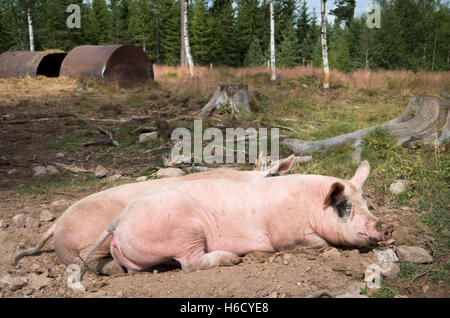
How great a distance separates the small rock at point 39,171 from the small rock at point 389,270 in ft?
17.0

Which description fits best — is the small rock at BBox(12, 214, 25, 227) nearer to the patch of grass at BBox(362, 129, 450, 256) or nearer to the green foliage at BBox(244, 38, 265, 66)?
the patch of grass at BBox(362, 129, 450, 256)

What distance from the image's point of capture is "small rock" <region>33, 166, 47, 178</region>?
576 cm

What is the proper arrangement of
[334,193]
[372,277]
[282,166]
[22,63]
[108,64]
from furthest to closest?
[22,63] → [108,64] → [282,166] → [334,193] → [372,277]

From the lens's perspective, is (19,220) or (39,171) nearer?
(19,220)

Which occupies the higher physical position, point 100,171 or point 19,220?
point 100,171

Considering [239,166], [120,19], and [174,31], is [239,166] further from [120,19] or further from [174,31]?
[120,19]

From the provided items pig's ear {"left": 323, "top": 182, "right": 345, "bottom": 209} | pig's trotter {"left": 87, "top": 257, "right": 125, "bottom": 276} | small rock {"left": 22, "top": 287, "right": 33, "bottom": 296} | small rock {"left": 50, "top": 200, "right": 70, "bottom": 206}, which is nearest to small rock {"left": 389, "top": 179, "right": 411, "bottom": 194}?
pig's ear {"left": 323, "top": 182, "right": 345, "bottom": 209}

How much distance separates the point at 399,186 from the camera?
451 centimetres

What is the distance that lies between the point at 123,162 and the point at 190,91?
7.94 m

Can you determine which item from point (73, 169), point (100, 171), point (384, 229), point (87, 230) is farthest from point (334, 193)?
point (73, 169)

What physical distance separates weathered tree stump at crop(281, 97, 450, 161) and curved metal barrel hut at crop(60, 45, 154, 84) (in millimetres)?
9825

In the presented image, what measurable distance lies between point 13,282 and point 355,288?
101 inches

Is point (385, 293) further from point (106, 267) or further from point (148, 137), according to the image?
point (148, 137)

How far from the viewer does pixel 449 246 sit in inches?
127
